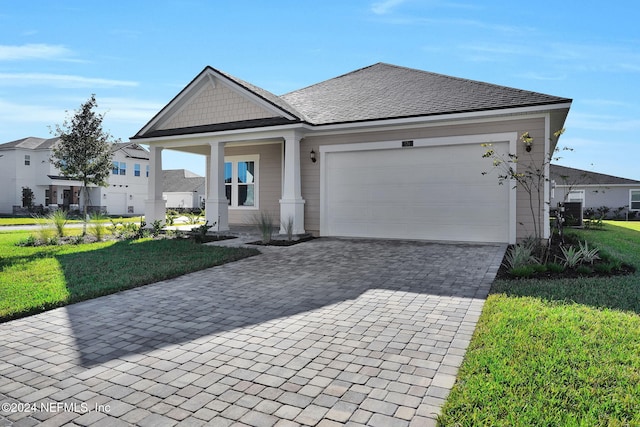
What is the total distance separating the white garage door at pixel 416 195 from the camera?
10.4 meters

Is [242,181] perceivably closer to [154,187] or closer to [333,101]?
[154,187]

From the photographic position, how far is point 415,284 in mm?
6156

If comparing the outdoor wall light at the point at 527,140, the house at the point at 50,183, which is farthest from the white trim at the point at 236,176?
the house at the point at 50,183

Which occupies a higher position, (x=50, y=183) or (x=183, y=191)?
(x=50, y=183)

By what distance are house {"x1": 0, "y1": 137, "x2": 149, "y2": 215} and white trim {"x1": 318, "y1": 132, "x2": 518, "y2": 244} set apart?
2758 centimetres

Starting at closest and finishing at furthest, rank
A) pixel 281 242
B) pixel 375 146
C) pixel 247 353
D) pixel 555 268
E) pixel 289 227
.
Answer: pixel 247 353 → pixel 555 268 → pixel 281 242 → pixel 289 227 → pixel 375 146

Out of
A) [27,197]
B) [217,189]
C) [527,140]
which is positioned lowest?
[27,197]

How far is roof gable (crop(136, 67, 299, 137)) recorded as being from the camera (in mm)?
12539

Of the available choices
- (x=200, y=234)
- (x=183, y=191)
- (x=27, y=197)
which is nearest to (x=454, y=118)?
(x=200, y=234)

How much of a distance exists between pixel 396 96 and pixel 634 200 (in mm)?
28578

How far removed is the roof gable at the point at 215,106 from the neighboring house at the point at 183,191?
30851 mm

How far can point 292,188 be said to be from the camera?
476 inches

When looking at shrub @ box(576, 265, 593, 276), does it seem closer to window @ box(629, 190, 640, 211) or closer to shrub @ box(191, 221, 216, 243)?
shrub @ box(191, 221, 216, 243)

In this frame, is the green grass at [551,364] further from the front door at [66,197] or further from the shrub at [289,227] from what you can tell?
the front door at [66,197]
